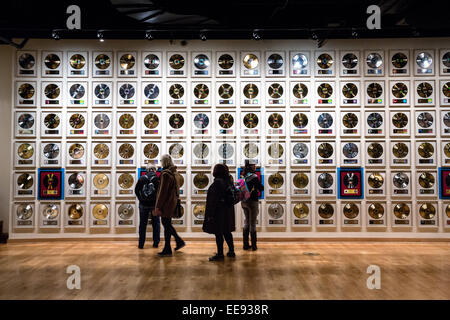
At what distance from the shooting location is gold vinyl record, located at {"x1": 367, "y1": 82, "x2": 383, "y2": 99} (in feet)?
29.4

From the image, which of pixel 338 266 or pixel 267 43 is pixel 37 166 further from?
pixel 338 266

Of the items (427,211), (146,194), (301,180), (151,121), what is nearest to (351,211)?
(301,180)

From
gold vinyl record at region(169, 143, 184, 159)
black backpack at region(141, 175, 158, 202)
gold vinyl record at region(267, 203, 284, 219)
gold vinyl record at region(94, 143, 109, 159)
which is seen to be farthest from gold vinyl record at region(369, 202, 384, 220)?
gold vinyl record at region(94, 143, 109, 159)

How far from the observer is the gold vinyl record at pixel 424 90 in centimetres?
896

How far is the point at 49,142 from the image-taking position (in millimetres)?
8953

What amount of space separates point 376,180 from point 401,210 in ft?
2.93

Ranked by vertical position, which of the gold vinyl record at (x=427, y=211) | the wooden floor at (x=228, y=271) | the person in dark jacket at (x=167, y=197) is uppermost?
the person in dark jacket at (x=167, y=197)

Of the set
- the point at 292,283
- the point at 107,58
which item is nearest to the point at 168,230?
the point at 292,283

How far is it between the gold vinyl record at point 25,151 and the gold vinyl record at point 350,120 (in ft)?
24.2

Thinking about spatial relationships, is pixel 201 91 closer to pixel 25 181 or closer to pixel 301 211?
pixel 301 211

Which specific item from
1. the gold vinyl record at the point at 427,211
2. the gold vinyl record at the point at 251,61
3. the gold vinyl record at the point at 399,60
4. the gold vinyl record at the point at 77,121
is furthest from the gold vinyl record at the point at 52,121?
the gold vinyl record at the point at 427,211

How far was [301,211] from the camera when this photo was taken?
29.0 feet

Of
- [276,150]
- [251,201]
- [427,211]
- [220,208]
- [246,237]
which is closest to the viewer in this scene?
[220,208]

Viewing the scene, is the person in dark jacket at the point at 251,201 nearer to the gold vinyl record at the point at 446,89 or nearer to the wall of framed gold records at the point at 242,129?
the wall of framed gold records at the point at 242,129
